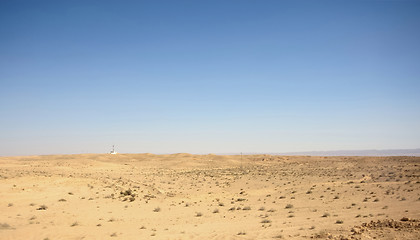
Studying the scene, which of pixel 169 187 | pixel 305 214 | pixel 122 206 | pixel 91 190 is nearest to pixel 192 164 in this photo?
pixel 169 187

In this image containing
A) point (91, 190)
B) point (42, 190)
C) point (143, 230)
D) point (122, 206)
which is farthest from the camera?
point (91, 190)

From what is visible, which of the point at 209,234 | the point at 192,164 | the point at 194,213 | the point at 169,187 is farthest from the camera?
the point at 192,164

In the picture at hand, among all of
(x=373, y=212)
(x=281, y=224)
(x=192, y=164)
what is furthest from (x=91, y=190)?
(x=192, y=164)

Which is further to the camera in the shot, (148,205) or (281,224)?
(148,205)

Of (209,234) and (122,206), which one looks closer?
(209,234)

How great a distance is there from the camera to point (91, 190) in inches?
1072

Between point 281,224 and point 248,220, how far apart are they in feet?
7.77

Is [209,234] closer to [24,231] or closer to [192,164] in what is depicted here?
[24,231]

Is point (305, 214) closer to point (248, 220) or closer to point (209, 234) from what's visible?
point (248, 220)

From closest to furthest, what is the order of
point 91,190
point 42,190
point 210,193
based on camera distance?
point 42,190 < point 91,190 < point 210,193

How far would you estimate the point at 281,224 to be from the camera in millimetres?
15734

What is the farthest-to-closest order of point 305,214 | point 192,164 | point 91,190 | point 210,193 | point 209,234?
point 192,164 < point 210,193 < point 91,190 < point 305,214 < point 209,234

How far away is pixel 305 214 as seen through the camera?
1875 cm

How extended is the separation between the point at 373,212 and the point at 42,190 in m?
25.1
